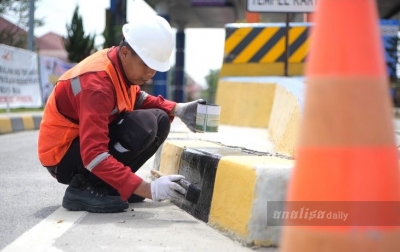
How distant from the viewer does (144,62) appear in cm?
364

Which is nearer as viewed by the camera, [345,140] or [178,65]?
[345,140]

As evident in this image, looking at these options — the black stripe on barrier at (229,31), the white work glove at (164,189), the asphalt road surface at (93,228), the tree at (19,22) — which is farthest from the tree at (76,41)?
the white work glove at (164,189)

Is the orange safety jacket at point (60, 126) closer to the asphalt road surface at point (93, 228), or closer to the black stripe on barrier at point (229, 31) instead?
the asphalt road surface at point (93, 228)

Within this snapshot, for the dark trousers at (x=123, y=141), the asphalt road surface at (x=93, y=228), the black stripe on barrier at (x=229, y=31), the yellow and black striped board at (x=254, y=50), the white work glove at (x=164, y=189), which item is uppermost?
the black stripe on barrier at (x=229, y=31)

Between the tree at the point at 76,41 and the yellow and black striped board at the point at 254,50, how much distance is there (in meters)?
20.8

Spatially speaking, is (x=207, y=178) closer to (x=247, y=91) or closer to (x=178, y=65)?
(x=247, y=91)

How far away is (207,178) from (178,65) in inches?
1602

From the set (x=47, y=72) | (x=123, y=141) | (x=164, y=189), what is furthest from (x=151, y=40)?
(x=47, y=72)

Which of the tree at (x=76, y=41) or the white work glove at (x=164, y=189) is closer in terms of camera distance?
the white work glove at (x=164, y=189)

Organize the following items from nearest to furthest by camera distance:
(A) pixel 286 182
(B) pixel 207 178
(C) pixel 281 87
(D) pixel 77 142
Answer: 1. (A) pixel 286 182
2. (B) pixel 207 178
3. (D) pixel 77 142
4. (C) pixel 281 87

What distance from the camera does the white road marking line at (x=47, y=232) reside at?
9.38 feet

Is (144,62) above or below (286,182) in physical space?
above

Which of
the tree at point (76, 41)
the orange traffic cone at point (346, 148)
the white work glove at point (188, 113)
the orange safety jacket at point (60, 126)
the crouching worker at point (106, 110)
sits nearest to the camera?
the orange traffic cone at point (346, 148)

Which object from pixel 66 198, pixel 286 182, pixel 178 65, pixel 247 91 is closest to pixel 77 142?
pixel 66 198
